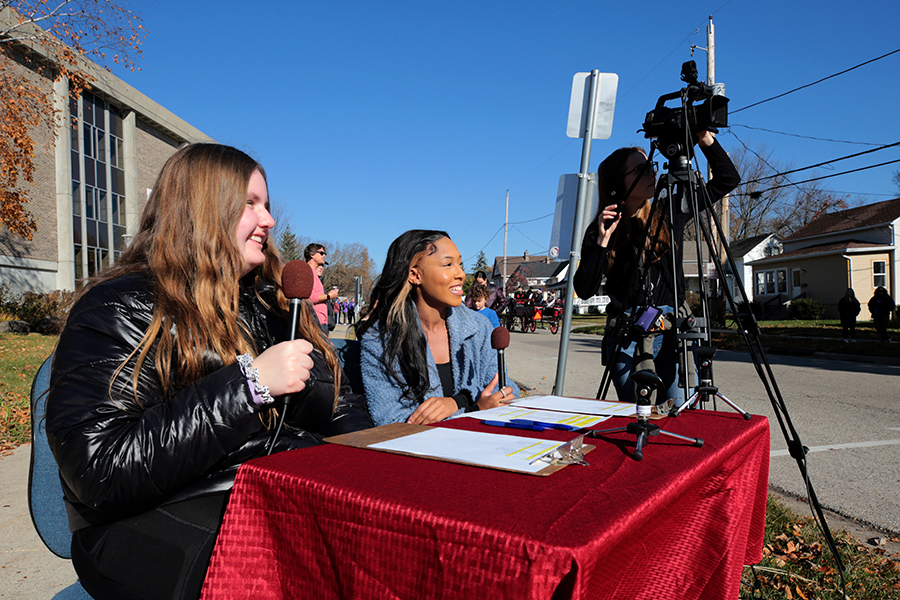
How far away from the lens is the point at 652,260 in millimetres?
2840

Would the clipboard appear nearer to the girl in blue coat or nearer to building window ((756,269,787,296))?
the girl in blue coat

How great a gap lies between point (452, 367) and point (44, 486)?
6.30ft

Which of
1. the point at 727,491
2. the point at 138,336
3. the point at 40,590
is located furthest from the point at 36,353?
the point at 727,491

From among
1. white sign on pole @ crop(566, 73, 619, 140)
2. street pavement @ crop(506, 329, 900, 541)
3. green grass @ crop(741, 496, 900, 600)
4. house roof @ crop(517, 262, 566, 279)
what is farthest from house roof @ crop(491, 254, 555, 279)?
green grass @ crop(741, 496, 900, 600)

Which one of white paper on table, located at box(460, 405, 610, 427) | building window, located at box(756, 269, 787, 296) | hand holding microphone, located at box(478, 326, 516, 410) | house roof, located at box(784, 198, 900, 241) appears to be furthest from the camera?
building window, located at box(756, 269, 787, 296)

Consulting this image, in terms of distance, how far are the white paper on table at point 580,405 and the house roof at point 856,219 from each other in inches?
1455

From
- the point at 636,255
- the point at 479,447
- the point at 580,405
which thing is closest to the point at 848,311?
the point at 636,255

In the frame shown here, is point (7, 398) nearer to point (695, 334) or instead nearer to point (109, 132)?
point (695, 334)

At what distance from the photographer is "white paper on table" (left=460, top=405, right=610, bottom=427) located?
174 cm

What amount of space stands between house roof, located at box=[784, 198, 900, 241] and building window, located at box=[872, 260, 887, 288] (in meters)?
2.20

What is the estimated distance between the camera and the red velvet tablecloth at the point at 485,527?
35.4 inches

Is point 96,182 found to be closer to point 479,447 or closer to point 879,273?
point 479,447

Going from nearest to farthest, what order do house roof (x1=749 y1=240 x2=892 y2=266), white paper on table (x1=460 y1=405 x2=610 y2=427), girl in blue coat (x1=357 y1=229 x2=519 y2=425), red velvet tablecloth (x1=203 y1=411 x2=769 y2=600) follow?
red velvet tablecloth (x1=203 y1=411 x2=769 y2=600), white paper on table (x1=460 y1=405 x2=610 y2=427), girl in blue coat (x1=357 y1=229 x2=519 y2=425), house roof (x1=749 y1=240 x2=892 y2=266)

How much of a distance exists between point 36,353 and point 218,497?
1213cm
